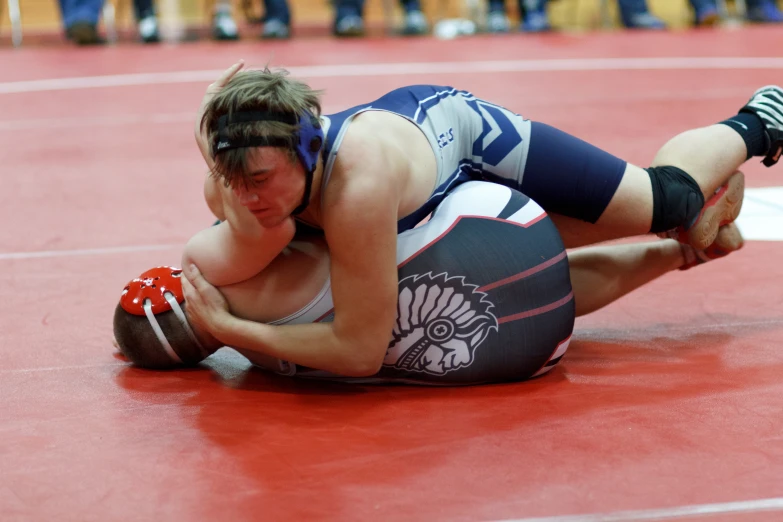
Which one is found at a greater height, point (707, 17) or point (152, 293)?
point (152, 293)

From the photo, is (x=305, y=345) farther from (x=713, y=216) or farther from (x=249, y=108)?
(x=713, y=216)

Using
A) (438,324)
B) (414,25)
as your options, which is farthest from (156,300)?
(414,25)

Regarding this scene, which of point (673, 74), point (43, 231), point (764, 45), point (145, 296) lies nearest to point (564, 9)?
point (764, 45)

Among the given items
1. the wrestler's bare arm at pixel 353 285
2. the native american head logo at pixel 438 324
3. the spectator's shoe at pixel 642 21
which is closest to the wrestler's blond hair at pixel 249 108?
the wrestler's bare arm at pixel 353 285

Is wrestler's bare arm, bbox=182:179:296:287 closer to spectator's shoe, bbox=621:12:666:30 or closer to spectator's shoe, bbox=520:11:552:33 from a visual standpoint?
spectator's shoe, bbox=520:11:552:33

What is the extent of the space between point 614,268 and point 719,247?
30 cm

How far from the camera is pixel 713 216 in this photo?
279 centimetres

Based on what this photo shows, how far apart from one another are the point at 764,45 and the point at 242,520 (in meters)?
6.94

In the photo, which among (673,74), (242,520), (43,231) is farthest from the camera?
(673,74)

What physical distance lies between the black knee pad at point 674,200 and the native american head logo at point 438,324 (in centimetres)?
54

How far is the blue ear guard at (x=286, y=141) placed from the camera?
2.08 m

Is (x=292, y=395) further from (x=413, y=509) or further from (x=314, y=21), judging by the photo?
(x=314, y=21)

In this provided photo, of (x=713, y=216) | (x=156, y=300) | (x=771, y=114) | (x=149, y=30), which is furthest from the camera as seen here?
(x=149, y=30)

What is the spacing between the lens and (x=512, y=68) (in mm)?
7203
